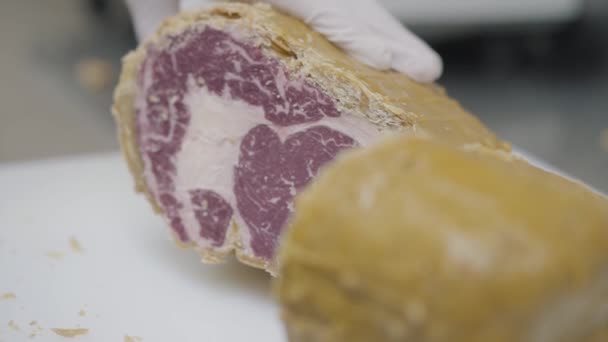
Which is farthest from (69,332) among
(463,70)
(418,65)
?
(463,70)

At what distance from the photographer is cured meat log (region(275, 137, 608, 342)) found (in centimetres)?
103

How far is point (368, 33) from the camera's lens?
6.61 feet

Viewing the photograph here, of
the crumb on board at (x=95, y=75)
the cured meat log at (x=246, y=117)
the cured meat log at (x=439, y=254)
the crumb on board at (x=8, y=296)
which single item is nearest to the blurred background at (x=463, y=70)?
the crumb on board at (x=95, y=75)

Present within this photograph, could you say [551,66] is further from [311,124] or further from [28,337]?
[28,337]

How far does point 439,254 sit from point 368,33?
3.64ft

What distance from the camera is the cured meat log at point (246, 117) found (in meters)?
1.76

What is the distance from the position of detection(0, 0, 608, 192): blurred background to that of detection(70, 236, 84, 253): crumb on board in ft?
6.20

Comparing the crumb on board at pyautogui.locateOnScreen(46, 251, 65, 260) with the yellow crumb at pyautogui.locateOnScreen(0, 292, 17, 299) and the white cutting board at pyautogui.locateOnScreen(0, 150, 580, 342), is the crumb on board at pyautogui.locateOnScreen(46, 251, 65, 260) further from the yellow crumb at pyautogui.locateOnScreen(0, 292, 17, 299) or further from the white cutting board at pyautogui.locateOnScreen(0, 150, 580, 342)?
the yellow crumb at pyautogui.locateOnScreen(0, 292, 17, 299)

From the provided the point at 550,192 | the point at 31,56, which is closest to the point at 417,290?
the point at 550,192

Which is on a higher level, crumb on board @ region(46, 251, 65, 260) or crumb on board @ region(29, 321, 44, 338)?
crumb on board @ region(46, 251, 65, 260)

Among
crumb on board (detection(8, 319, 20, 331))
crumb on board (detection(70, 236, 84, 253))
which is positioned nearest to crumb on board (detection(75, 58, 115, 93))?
crumb on board (detection(70, 236, 84, 253))

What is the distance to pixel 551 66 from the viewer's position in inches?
240

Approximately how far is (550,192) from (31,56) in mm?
5163

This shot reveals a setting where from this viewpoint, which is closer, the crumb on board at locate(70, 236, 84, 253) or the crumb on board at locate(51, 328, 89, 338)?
the crumb on board at locate(51, 328, 89, 338)
